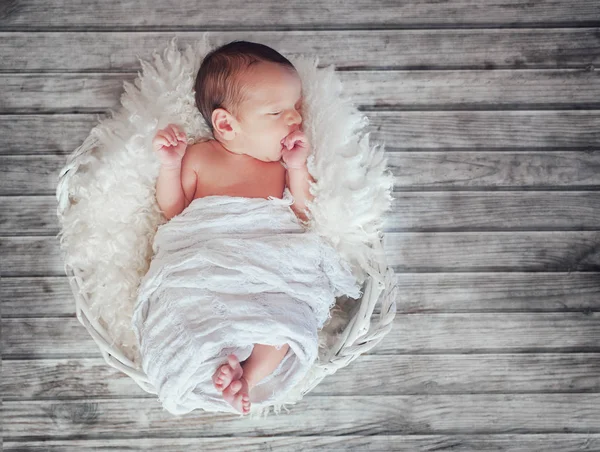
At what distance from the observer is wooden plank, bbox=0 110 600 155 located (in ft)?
4.57

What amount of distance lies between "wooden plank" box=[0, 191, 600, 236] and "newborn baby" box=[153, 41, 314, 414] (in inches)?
13.4

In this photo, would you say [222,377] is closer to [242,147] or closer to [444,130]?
[242,147]

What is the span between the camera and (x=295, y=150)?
111cm

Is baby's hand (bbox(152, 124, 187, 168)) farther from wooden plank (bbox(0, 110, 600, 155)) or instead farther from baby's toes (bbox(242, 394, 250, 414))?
baby's toes (bbox(242, 394, 250, 414))

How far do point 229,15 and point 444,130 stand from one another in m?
0.61

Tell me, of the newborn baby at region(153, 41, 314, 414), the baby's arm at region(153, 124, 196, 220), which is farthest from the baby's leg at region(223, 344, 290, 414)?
the baby's arm at region(153, 124, 196, 220)

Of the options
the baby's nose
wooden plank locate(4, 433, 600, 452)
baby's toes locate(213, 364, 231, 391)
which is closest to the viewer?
baby's toes locate(213, 364, 231, 391)

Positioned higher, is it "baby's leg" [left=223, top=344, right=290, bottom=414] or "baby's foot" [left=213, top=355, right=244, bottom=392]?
"baby's foot" [left=213, top=355, right=244, bottom=392]

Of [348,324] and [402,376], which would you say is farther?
[402,376]

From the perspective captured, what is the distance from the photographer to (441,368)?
140cm

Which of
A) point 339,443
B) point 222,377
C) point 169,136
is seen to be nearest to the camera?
point 222,377

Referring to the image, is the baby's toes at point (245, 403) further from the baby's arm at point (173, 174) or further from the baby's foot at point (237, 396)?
the baby's arm at point (173, 174)

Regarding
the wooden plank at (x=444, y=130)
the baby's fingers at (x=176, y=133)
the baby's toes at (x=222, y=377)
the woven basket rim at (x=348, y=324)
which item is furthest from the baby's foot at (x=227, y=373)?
the wooden plank at (x=444, y=130)

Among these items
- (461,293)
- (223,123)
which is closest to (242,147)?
(223,123)
